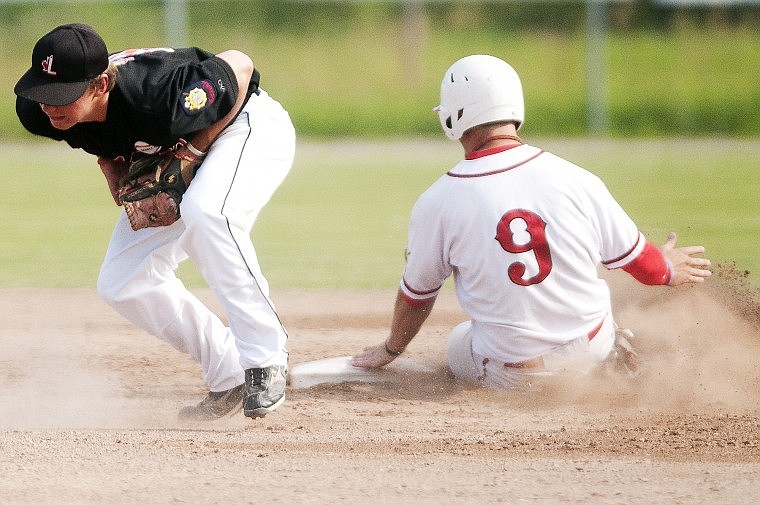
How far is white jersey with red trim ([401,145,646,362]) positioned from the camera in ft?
14.3

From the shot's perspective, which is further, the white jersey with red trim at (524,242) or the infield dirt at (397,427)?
the white jersey with red trim at (524,242)

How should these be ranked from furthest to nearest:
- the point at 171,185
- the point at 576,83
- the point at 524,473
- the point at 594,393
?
the point at 576,83
the point at 594,393
the point at 171,185
the point at 524,473

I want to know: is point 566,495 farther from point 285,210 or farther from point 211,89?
point 285,210

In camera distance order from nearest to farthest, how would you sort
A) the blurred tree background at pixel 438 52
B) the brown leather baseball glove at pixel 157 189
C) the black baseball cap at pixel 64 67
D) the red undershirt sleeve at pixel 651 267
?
the black baseball cap at pixel 64 67 → the brown leather baseball glove at pixel 157 189 → the red undershirt sleeve at pixel 651 267 → the blurred tree background at pixel 438 52

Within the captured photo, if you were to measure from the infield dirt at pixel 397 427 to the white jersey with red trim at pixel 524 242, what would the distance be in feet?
1.10

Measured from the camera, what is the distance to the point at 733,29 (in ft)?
71.3

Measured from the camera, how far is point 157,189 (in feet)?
14.2

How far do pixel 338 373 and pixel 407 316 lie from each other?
0.57 metres

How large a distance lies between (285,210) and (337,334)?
19.0 feet

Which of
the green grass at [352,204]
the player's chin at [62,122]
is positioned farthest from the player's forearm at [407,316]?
the green grass at [352,204]

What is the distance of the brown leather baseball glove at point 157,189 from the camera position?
171 inches

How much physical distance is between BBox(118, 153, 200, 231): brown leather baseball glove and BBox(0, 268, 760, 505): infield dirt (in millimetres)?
867

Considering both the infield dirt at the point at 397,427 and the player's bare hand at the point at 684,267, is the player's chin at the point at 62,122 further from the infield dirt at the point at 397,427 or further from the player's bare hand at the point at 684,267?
the player's bare hand at the point at 684,267

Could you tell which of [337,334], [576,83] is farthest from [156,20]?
[337,334]
